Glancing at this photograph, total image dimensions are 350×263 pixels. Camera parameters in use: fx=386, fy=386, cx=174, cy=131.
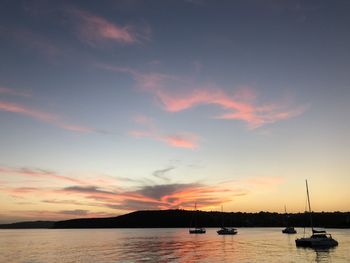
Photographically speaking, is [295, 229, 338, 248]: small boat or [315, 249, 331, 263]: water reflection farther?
[295, 229, 338, 248]: small boat

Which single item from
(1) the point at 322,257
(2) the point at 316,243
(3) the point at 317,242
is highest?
(3) the point at 317,242

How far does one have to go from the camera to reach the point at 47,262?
92.1 meters

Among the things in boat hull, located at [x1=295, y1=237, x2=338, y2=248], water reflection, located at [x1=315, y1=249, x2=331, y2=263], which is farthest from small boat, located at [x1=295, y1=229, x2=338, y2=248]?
water reflection, located at [x1=315, y1=249, x2=331, y2=263]

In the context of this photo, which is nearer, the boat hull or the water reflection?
the water reflection

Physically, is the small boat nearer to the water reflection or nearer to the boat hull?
the boat hull

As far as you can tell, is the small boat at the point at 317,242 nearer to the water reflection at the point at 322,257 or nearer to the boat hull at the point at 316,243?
the boat hull at the point at 316,243

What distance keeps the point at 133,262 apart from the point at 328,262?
138 feet

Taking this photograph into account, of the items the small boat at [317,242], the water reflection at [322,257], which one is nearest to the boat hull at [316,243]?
the small boat at [317,242]

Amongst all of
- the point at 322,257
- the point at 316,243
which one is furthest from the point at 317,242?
the point at 322,257

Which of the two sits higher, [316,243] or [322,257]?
[316,243]

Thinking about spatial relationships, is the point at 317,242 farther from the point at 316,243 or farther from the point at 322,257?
the point at 322,257

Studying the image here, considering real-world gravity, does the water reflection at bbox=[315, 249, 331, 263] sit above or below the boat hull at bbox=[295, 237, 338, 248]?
below

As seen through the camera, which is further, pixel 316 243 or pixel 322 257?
pixel 316 243

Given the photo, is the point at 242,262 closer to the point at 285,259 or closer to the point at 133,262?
the point at 285,259
